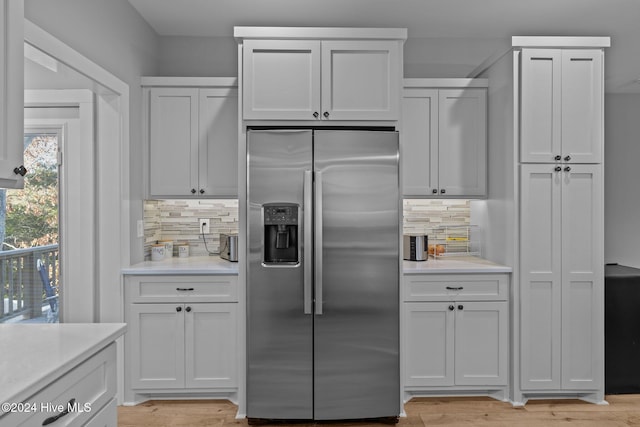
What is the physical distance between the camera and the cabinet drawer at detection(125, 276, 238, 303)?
299 cm

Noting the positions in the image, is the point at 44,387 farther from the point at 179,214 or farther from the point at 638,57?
the point at 638,57

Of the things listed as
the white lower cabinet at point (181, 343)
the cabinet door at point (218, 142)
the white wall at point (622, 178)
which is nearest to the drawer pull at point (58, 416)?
the white lower cabinet at point (181, 343)

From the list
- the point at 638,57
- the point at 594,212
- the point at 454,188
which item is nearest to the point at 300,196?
the point at 454,188

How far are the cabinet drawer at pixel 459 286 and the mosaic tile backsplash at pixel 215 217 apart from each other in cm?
73

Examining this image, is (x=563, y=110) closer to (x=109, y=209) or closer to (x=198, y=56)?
(x=198, y=56)

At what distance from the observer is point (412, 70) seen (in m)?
3.76

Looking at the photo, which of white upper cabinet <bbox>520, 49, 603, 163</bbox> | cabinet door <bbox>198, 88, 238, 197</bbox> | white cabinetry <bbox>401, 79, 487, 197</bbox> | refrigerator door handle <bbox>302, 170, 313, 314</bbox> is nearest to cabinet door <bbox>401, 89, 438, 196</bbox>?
white cabinetry <bbox>401, 79, 487, 197</bbox>

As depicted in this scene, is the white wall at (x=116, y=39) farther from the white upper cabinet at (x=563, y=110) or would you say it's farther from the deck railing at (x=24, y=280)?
the white upper cabinet at (x=563, y=110)

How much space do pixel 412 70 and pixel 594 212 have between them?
173 cm

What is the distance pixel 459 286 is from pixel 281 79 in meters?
1.77

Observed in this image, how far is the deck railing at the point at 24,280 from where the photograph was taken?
298cm

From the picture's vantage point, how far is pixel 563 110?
298cm

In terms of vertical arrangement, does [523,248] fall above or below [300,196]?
below

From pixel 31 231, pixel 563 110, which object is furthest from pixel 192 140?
pixel 563 110
